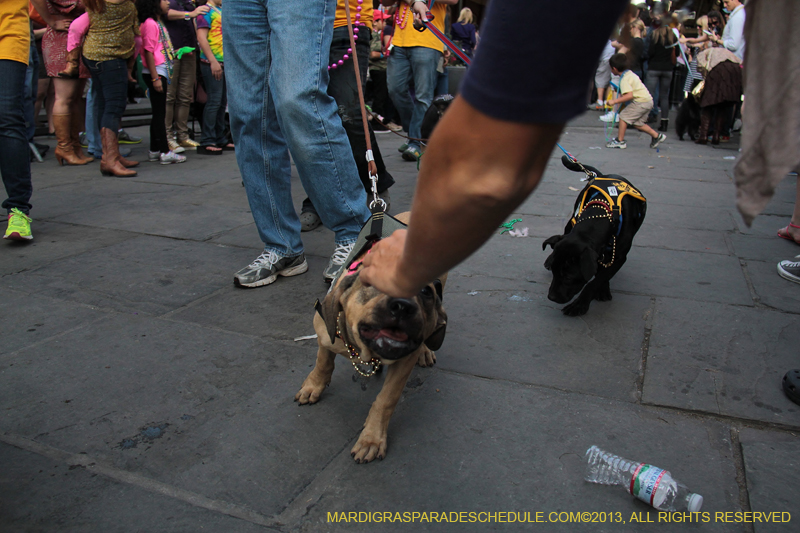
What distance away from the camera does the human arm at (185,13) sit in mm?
7207

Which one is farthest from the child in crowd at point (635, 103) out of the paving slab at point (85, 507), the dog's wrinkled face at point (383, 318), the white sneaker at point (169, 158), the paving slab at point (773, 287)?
the paving slab at point (85, 507)

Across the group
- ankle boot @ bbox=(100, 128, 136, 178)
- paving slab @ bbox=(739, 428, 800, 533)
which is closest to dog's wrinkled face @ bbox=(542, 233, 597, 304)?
paving slab @ bbox=(739, 428, 800, 533)

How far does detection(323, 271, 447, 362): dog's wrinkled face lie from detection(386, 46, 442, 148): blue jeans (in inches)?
212

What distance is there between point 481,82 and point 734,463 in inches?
67.9

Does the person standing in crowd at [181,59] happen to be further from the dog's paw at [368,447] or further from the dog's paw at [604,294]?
the dog's paw at [368,447]

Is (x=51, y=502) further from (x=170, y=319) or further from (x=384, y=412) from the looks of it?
(x=170, y=319)

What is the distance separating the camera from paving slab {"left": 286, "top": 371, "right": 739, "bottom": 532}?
1675 millimetres

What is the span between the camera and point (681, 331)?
2.83 meters

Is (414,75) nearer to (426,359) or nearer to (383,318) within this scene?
(426,359)

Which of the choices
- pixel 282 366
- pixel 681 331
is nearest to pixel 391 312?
pixel 282 366

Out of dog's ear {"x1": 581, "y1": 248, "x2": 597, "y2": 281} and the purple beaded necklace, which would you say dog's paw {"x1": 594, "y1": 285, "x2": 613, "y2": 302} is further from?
the purple beaded necklace

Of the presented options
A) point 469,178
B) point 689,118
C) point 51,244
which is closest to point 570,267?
point 469,178

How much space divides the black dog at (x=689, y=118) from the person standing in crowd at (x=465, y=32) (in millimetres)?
4290

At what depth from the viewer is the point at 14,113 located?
3734 millimetres
